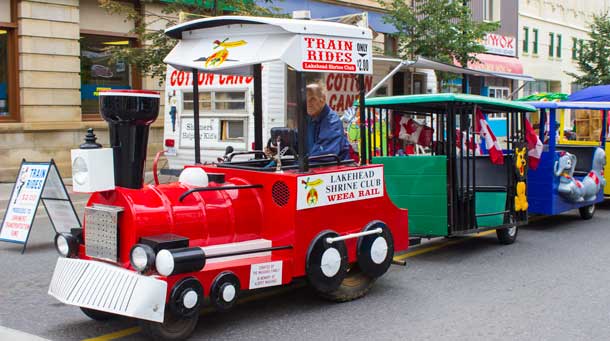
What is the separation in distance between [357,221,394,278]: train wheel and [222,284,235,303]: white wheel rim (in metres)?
1.50

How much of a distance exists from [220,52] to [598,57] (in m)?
27.3

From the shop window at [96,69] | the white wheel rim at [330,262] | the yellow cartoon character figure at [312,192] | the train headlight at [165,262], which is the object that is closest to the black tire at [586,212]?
the white wheel rim at [330,262]

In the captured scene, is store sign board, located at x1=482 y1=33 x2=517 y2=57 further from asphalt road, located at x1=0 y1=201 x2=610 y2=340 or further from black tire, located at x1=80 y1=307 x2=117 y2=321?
black tire, located at x1=80 y1=307 x2=117 y2=321

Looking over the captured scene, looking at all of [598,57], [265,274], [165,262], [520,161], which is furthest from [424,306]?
[598,57]

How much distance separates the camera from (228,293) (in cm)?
520

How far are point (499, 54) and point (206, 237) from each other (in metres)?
31.8

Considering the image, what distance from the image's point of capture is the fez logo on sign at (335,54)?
563 cm

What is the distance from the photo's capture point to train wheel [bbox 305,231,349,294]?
5855 mm

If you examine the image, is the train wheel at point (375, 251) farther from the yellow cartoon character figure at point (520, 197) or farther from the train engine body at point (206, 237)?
the yellow cartoon character figure at point (520, 197)

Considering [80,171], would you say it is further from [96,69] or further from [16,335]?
[96,69]

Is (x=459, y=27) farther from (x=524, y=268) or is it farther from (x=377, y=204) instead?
(x=377, y=204)

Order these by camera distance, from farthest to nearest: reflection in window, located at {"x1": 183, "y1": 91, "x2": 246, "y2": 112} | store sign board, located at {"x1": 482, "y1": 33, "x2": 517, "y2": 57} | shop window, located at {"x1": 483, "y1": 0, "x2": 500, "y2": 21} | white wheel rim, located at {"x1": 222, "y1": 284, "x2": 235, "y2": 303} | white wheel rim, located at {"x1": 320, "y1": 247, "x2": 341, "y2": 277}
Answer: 1. shop window, located at {"x1": 483, "y1": 0, "x2": 500, "y2": 21}
2. store sign board, located at {"x1": 482, "y1": 33, "x2": 517, "y2": 57}
3. reflection in window, located at {"x1": 183, "y1": 91, "x2": 246, "y2": 112}
4. white wheel rim, located at {"x1": 320, "y1": 247, "x2": 341, "y2": 277}
5. white wheel rim, located at {"x1": 222, "y1": 284, "x2": 235, "y2": 303}

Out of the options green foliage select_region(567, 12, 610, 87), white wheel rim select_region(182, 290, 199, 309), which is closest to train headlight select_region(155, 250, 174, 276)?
white wheel rim select_region(182, 290, 199, 309)

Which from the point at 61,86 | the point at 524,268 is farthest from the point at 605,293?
the point at 61,86
